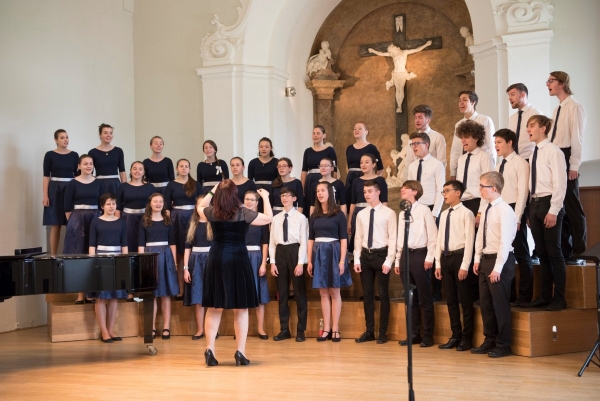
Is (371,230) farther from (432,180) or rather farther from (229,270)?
(229,270)

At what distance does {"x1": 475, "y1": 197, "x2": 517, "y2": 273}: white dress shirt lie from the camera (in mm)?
6213

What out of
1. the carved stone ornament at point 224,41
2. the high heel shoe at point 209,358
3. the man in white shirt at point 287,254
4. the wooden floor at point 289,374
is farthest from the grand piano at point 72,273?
the carved stone ornament at point 224,41

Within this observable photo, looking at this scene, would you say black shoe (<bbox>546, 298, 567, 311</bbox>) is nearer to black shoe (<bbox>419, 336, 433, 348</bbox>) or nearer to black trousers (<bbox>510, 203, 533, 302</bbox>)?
black trousers (<bbox>510, 203, 533, 302</bbox>)

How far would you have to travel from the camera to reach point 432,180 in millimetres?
7332

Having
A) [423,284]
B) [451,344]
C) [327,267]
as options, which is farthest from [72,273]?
[451,344]

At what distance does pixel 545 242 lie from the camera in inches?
251

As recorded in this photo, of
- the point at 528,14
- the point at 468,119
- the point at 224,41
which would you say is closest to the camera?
the point at 468,119

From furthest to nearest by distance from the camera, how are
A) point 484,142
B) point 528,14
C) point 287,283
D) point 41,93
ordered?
A: point 41,93
point 528,14
point 287,283
point 484,142

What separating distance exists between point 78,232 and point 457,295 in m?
4.08

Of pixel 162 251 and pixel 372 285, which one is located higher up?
pixel 162 251

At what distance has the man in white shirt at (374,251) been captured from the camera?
23.8 feet

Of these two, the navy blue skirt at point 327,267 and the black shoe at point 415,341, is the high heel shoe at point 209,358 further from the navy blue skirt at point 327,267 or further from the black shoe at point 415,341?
the black shoe at point 415,341

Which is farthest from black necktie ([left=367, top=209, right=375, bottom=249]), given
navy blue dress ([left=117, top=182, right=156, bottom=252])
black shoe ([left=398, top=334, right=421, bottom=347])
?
navy blue dress ([left=117, top=182, right=156, bottom=252])

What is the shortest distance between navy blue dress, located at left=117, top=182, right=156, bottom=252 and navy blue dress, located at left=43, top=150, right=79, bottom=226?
2.85 feet
